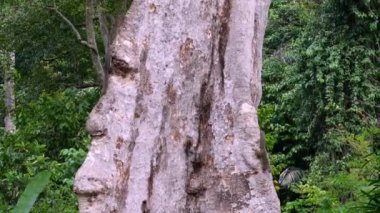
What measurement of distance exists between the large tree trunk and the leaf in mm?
811

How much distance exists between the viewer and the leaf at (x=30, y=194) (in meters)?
1.46

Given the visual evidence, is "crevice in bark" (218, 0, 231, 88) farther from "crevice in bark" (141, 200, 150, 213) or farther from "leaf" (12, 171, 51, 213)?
"leaf" (12, 171, 51, 213)

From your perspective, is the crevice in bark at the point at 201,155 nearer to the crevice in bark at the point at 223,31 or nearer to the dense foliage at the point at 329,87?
the crevice in bark at the point at 223,31

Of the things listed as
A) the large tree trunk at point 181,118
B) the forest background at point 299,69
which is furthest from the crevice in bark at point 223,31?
the forest background at point 299,69

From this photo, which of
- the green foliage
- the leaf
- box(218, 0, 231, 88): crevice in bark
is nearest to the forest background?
the green foliage

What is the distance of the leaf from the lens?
1.46 meters

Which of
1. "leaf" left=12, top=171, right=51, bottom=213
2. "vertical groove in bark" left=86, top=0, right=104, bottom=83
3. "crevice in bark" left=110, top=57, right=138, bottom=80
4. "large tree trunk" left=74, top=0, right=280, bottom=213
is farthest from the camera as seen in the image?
"vertical groove in bark" left=86, top=0, right=104, bottom=83

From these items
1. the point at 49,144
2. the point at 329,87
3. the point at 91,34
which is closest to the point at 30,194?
the point at 49,144

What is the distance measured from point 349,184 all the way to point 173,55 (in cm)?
136

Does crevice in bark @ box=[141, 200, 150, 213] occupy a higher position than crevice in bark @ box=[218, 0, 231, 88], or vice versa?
crevice in bark @ box=[218, 0, 231, 88]

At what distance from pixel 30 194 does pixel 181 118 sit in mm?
1141

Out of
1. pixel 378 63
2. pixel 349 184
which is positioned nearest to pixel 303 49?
pixel 378 63

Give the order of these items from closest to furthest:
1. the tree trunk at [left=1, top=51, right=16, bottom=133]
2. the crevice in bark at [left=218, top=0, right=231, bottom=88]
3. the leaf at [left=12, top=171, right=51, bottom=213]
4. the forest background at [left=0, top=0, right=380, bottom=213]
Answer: the leaf at [left=12, top=171, right=51, bottom=213] < the crevice in bark at [left=218, top=0, right=231, bottom=88] < the tree trunk at [left=1, top=51, right=16, bottom=133] < the forest background at [left=0, top=0, right=380, bottom=213]

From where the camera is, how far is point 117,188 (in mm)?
2383
